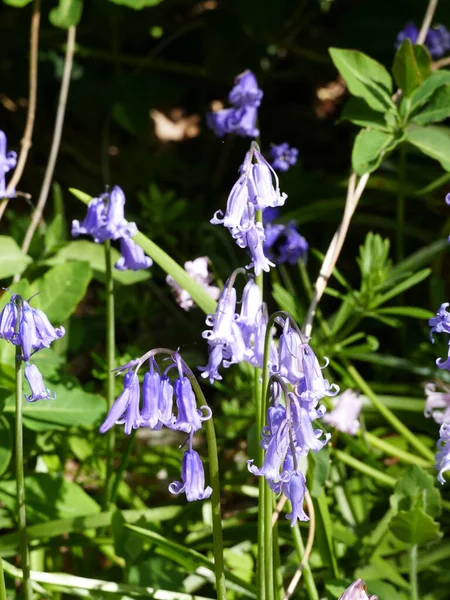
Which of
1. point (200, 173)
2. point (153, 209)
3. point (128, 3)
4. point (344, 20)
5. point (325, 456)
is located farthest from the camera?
point (200, 173)

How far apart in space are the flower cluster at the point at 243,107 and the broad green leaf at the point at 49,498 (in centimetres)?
109

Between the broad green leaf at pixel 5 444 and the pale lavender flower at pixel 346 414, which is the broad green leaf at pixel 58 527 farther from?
the pale lavender flower at pixel 346 414

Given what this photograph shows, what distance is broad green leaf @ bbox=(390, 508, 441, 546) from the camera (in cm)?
186

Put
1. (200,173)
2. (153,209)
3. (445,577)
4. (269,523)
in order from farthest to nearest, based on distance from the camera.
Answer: (200,173)
(153,209)
(445,577)
(269,523)

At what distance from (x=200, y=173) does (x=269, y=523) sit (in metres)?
2.50

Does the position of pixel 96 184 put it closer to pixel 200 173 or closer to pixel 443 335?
pixel 200 173

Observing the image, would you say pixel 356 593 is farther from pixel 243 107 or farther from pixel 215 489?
pixel 243 107

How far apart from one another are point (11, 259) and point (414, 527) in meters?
1.31

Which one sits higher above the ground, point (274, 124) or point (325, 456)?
point (274, 124)

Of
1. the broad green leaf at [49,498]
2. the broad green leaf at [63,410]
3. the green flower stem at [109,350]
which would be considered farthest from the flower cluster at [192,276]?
the broad green leaf at [49,498]

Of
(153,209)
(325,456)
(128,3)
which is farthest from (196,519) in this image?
(128,3)

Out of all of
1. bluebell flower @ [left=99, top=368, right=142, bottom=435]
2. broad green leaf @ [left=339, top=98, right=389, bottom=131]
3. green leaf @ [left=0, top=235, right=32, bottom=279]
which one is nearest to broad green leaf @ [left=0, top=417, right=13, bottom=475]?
green leaf @ [left=0, top=235, right=32, bottom=279]

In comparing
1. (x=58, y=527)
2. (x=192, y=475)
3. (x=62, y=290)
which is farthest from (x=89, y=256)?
(x=192, y=475)

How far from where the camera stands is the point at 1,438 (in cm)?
199
